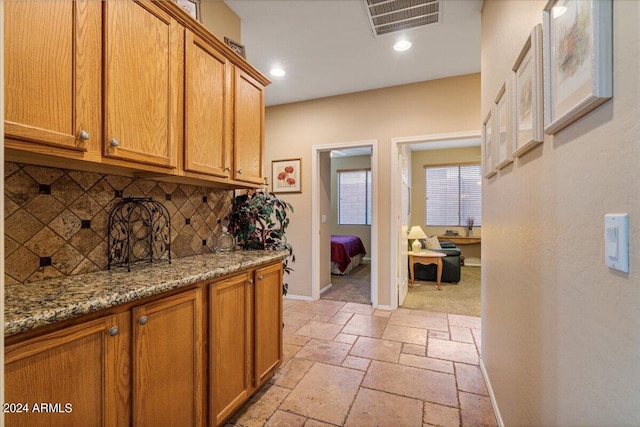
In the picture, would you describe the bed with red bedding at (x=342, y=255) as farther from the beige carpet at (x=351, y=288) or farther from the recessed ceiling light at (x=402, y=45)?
the recessed ceiling light at (x=402, y=45)

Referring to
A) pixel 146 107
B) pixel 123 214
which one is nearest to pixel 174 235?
pixel 123 214

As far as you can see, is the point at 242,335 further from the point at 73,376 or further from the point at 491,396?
the point at 491,396

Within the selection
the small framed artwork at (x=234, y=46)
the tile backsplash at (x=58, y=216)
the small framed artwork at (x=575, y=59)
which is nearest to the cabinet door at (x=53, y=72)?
the tile backsplash at (x=58, y=216)

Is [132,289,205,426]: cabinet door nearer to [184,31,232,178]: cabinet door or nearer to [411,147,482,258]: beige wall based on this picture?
[184,31,232,178]: cabinet door

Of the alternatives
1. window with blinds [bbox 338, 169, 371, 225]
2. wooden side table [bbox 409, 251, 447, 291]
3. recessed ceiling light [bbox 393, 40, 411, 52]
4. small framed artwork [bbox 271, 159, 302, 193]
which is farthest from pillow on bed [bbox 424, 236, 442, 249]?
recessed ceiling light [bbox 393, 40, 411, 52]

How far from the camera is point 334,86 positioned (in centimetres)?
371

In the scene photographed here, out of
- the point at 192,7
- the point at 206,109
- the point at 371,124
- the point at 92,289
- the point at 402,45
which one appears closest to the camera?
the point at 92,289

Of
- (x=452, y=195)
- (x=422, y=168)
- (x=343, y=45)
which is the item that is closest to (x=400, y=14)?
(x=343, y=45)

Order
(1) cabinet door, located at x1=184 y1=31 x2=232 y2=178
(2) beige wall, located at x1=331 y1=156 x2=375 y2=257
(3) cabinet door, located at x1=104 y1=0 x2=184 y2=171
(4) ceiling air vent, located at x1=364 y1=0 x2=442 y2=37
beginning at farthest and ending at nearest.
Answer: (2) beige wall, located at x1=331 y1=156 x2=375 y2=257 → (4) ceiling air vent, located at x1=364 y1=0 x2=442 y2=37 → (1) cabinet door, located at x1=184 y1=31 x2=232 y2=178 → (3) cabinet door, located at x1=104 y1=0 x2=184 y2=171

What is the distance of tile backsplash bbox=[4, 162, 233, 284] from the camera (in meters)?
1.18

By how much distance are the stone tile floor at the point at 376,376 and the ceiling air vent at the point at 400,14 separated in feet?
9.36

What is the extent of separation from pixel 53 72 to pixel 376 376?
97.9 inches

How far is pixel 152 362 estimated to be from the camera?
1.20 m

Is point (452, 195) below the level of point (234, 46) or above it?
below
